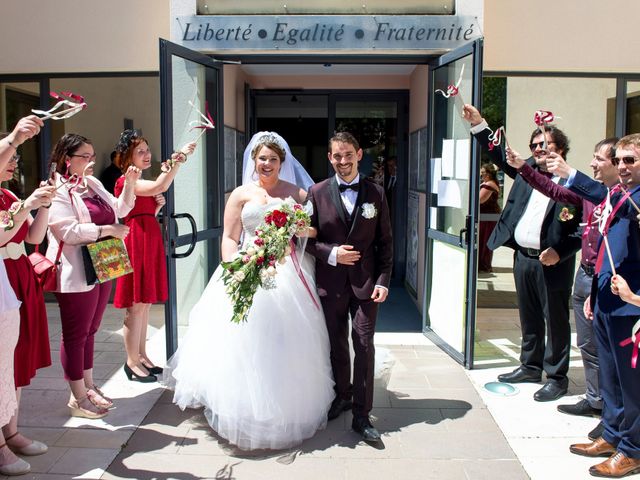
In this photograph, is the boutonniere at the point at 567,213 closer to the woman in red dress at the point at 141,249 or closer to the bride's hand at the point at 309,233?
the bride's hand at the point at 309,233

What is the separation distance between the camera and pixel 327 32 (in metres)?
5.59

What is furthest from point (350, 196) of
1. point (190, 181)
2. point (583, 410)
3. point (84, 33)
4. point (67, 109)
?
point (84, 33)

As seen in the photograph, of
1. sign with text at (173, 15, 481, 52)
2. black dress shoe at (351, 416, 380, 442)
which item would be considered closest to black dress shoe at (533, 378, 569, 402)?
black dress shoe at (351, 416, 380, 442)

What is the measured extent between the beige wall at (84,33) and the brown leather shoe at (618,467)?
217 inches

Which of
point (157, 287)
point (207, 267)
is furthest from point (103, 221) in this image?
point (207, 267)

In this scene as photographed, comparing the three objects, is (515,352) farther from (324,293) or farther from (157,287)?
(157,287)

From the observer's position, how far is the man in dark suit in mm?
4391

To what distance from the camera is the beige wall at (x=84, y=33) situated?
6406 mm

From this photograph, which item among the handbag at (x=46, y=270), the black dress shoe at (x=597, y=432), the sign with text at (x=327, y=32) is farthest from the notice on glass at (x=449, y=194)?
the handbag at (x=46, y=270)

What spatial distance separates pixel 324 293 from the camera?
4.07 m

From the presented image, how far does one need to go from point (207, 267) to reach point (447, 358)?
8.19ft

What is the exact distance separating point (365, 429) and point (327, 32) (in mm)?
3582

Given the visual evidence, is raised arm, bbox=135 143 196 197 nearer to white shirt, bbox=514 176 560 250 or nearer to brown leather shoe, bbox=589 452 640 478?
white shirt, bbox=514 176 560 250

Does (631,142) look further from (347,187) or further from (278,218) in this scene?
(278,218)
